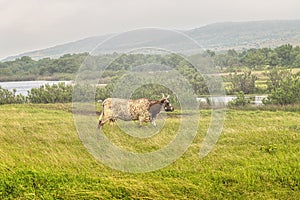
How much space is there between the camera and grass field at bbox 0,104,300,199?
738cm

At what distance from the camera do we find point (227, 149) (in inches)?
376

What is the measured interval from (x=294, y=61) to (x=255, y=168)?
37.6 meters

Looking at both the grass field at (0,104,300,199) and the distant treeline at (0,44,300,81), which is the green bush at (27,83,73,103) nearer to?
the grass field at (0,104,300,199)

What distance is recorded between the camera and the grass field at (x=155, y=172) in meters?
7.38

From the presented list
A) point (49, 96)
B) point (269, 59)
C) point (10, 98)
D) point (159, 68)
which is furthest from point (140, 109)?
point (269, 59)

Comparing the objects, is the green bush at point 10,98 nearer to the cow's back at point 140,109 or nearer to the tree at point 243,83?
the cow's back at point 140,109

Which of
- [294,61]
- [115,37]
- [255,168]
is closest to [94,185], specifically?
[255,168]

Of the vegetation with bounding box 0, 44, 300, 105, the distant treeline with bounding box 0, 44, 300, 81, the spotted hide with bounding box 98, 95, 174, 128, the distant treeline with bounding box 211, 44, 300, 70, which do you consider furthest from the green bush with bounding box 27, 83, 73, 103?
the distant treeline with bounding box 211, 44, 300, 70

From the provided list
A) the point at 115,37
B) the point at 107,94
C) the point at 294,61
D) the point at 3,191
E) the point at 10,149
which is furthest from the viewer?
the point at 294,61

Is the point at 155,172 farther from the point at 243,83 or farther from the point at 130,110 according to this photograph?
the point at 243,83

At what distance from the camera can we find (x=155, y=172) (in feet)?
27.0

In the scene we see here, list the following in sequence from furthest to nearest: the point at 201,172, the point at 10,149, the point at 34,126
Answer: the point at 34,126 → the point at 10,149 → the point at 201,172

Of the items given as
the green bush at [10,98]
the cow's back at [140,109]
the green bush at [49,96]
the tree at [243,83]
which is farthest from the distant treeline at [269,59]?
the cow's back at [140,109]

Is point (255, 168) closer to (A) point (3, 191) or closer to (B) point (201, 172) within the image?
(B) point (201, 172)
